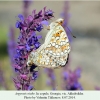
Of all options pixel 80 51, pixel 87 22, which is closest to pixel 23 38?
pixel 80 51

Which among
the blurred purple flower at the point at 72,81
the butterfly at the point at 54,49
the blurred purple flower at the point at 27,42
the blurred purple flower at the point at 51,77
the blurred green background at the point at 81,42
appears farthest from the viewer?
the blurred green background at the point at 81,42

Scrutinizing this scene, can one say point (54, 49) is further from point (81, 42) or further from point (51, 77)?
point (81, 42)

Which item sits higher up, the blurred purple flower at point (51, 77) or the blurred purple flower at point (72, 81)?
the blurred purple flower at point (72, 81)

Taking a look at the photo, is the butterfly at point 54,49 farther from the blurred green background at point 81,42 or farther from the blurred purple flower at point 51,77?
the blurred green background at point 81,42

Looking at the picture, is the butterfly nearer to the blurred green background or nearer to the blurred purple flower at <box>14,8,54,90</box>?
the blurred purple flower at <box>14,8,54,90</box>

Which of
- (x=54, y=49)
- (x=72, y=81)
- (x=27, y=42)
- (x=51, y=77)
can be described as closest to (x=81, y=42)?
(x=51, y=77)

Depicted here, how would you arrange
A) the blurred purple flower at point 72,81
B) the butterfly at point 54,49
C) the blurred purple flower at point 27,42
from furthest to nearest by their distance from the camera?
the blurred purple flower at point 72,81, the butterfly at point 54,49, the blurred purple flower at point 27,42

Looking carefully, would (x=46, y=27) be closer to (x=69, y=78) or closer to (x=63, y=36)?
(x=63, y=36)

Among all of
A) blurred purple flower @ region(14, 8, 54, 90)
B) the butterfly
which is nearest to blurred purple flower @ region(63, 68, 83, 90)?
the butterfly

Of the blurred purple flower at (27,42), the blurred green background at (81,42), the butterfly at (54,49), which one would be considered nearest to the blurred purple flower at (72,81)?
the butterfly at (54,49)
